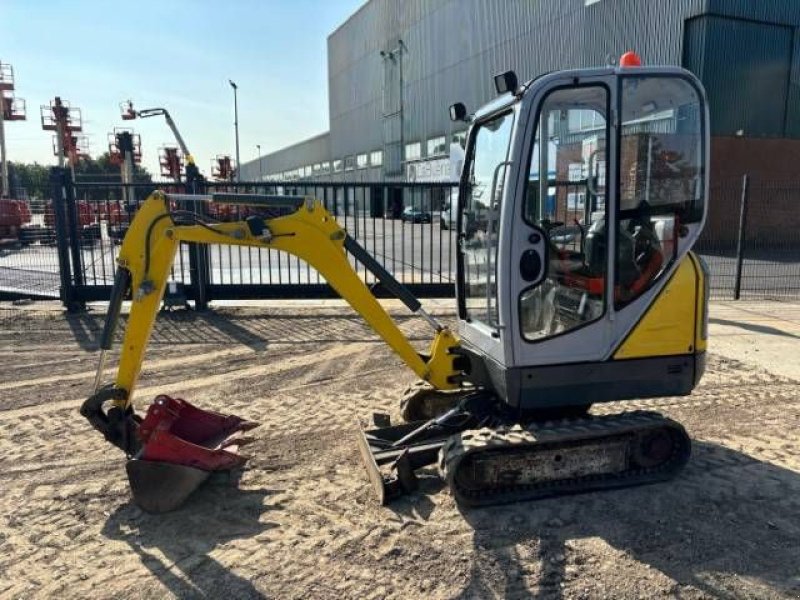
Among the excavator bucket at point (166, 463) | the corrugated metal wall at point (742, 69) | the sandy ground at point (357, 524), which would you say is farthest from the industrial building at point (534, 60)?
the excavator bucket at point (166, 463)

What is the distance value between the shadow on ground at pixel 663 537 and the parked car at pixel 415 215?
6.70 meters

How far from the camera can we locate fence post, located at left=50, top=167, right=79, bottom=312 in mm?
8820

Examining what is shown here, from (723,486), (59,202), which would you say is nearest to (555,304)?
(723,486)

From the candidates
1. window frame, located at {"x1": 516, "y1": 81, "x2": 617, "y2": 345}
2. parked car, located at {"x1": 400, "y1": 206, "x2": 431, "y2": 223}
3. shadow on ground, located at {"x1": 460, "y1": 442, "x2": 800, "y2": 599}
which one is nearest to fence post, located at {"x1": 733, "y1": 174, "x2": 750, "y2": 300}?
parked car, located at {"x1": 400, "y1": 206, "x2": 431, "y2": 223}

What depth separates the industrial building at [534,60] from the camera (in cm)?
1931

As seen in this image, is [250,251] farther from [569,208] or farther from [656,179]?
[656,179]

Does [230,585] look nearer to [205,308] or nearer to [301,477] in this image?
[301,477]

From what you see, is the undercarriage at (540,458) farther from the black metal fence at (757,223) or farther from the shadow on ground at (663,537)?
the black metal fence at (757,223)

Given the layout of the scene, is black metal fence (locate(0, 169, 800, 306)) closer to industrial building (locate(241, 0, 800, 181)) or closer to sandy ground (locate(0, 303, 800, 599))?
industrial building (locate(241, 0, 800, 181))

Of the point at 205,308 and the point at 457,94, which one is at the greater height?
the point at 457,94

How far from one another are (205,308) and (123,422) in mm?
5621

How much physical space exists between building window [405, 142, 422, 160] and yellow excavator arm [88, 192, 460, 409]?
3520cm

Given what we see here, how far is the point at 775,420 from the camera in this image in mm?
4934

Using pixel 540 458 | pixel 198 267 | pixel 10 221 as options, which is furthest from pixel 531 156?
pixel 10 221
